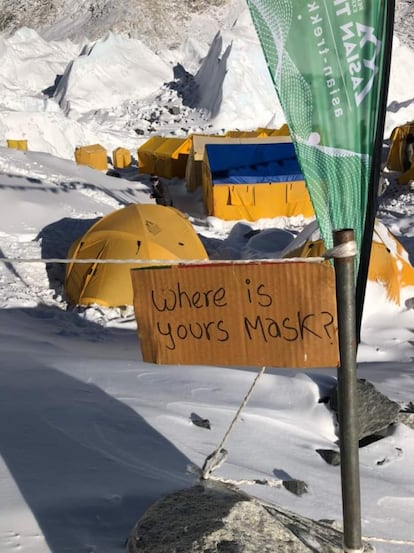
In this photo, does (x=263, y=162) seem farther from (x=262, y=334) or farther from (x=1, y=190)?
(x=262, y=334)

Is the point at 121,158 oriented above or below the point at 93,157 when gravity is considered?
below

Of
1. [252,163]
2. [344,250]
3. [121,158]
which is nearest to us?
[344,250]

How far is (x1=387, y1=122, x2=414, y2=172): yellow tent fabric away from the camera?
1891cm

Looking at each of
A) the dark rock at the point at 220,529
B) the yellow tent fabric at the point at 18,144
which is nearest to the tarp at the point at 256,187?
the yellow tent fabric at the point at 18,144

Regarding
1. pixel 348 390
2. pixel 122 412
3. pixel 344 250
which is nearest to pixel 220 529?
pixel 348 390

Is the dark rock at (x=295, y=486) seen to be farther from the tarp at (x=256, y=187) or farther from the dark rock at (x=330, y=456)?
the tarp at (x=256, y=187)

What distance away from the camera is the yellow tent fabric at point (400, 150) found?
1891 cm

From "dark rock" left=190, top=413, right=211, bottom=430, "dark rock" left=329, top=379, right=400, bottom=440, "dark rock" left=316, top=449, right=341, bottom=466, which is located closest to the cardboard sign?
"dark rock" left=190, top=413, right=211, bottom=430

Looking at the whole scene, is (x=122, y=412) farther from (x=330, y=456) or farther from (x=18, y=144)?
(x=18, y=144)

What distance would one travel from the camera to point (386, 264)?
27.5 feet

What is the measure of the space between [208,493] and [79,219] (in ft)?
33.6

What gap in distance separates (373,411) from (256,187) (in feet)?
35.4

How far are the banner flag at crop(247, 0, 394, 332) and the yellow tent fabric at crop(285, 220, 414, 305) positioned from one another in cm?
544

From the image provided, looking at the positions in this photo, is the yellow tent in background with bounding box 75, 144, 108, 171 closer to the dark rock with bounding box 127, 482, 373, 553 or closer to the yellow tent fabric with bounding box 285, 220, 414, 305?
the yellow tent fabric with bounding box 285, 220, 414, 305
